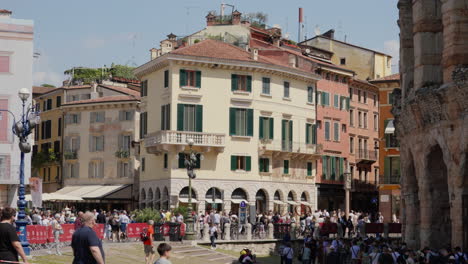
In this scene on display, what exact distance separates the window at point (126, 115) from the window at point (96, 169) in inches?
157

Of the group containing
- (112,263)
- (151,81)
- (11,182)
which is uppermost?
(151,81)

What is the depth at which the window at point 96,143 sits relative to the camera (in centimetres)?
7000

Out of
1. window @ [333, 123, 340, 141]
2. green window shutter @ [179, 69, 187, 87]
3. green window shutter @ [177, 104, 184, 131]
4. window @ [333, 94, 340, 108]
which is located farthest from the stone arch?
window @ [333, 94, 340, 108]

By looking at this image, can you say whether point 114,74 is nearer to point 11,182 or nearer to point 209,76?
point 209,76

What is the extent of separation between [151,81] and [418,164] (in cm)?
3050

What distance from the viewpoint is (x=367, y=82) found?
73750 millimetres

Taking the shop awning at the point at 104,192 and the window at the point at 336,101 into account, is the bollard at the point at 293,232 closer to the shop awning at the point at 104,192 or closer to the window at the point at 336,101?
the shop awning at the point at 104,192

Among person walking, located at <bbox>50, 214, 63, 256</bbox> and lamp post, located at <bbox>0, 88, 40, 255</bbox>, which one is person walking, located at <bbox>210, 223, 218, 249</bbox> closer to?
person walking, located at <bbox>50, 214, 63, 256</bbox>

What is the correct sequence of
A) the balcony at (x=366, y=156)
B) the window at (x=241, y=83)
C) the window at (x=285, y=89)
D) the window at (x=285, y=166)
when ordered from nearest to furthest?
the window at (x=241, y=83) → the window at (x=285, y=166) → the window at (x=285, y=89) → the balcony at (x=366, y=156)

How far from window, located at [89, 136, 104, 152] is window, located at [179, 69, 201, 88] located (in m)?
14.7

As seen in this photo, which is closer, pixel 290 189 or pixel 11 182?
pixel 11 182

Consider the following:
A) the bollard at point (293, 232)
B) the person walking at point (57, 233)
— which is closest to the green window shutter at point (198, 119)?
the bollard at point (293, 232)

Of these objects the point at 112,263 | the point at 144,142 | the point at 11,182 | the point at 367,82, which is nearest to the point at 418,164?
the point at 112,263

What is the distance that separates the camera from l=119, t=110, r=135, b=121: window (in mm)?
68312
